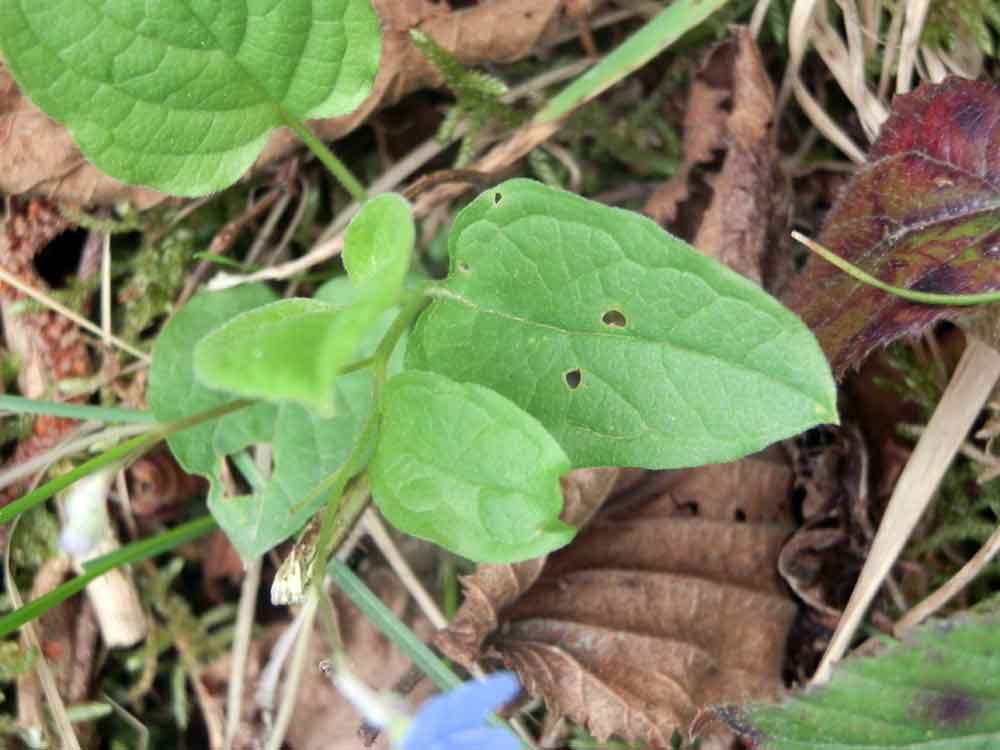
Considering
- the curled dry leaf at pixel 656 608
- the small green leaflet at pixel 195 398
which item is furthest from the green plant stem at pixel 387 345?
the curled dry leaf at pixel 656 608

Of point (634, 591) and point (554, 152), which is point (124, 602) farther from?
point (554, 152)

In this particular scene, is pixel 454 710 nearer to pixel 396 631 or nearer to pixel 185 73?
pixel 396 631

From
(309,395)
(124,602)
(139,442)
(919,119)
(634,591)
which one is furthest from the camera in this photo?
(124,602)

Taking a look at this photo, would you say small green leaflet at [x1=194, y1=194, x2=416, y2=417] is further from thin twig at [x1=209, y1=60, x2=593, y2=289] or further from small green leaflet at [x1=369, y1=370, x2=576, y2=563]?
thin twig at [x1=209, y1=60, x2=593, y2=289]

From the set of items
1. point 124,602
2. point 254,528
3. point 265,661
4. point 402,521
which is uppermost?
point 402,521

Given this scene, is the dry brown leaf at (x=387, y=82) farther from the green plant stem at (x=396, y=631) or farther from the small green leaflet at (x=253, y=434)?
the green plant stem at (x=396, y=631)

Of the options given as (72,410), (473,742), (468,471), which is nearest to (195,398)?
(72,410)

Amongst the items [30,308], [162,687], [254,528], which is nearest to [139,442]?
[254,528]
